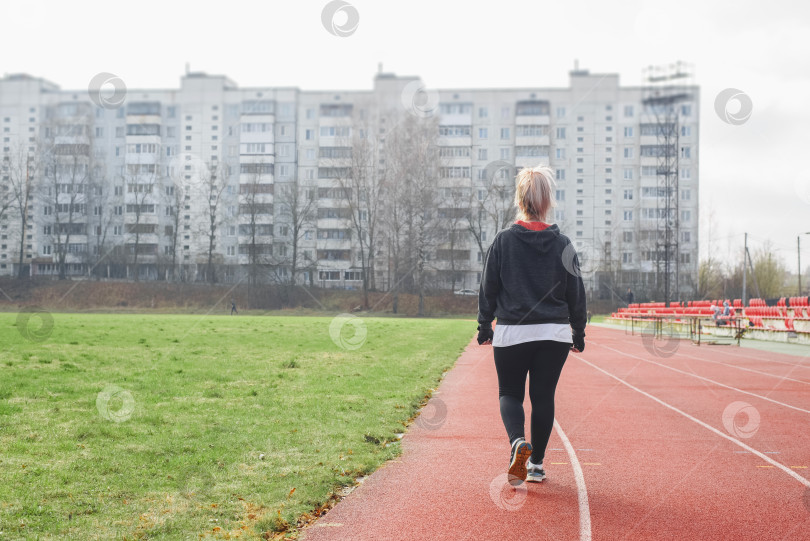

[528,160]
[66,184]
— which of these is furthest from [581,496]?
[528,160]

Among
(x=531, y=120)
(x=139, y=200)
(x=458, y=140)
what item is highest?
(x=531, y=120)

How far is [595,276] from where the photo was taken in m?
74.3

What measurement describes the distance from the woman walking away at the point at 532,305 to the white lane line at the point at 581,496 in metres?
0.44

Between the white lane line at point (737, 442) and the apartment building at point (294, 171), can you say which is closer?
the white lane line at point (737, 442)

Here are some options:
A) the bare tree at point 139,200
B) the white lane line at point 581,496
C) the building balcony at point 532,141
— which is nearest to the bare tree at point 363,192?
the building balcony at point 532,141

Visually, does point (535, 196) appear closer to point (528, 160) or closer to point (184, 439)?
point (184, 439)

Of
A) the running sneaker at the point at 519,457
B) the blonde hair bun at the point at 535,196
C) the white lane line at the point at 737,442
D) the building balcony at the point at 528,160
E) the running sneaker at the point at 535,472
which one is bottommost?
the white lane line at the point at 737,442

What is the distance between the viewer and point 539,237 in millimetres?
4863

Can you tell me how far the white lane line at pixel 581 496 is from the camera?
167 inches

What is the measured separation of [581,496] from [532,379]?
2.93 ft

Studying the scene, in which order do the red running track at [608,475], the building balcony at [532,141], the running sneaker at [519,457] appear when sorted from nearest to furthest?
the red running track at [608,475] → the running sneaker at [519,457] → the building balcony at [532,141]

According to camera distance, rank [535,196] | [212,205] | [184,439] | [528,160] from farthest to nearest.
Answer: [528,160] → [212,205] → [184,439] → [535,196]

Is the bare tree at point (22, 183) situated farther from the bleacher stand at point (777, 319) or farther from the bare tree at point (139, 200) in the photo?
the bleacher stand at point (777, 319)

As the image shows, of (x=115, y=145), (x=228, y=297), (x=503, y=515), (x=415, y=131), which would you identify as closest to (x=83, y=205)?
(x=115, y=145)
